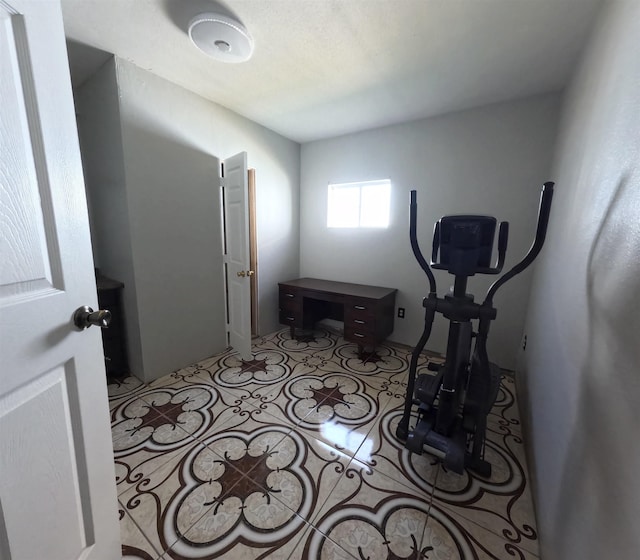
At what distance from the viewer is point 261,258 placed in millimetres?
3031

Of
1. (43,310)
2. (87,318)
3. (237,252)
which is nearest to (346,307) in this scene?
(237,252)

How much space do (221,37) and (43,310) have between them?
1679mm

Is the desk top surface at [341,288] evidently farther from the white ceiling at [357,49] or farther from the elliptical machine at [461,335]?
the white ceiling at [357,49]

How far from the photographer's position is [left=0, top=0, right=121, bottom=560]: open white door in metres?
0.60

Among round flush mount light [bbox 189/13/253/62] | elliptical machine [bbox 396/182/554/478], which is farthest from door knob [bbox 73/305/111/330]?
round flush mount light [bbox 189/13/253/62]

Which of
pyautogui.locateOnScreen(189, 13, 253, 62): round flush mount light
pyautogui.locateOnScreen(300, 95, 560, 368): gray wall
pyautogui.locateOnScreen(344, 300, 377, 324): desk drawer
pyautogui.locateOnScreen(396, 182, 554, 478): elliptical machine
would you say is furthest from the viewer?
pyautogui.locateOnScreen(344, 300, 377, 324): desk drawer

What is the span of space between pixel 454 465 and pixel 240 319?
2.01m

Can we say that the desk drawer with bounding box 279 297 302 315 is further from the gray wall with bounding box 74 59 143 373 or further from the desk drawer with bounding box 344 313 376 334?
the gray wall with bounding box 74 59 143 373

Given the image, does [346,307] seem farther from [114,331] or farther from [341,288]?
[114,331]

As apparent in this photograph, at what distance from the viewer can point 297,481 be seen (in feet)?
4.45

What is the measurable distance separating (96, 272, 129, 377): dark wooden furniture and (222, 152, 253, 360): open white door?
898mm

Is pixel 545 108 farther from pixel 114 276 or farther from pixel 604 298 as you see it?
pixel 114 276

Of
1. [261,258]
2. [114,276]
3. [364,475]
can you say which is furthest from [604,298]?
[114,276]

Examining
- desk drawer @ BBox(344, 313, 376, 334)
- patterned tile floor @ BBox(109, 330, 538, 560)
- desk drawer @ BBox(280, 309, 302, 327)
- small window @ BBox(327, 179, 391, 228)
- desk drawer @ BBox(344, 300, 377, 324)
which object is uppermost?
small window @ BBox(327, 179, 391, 228)
